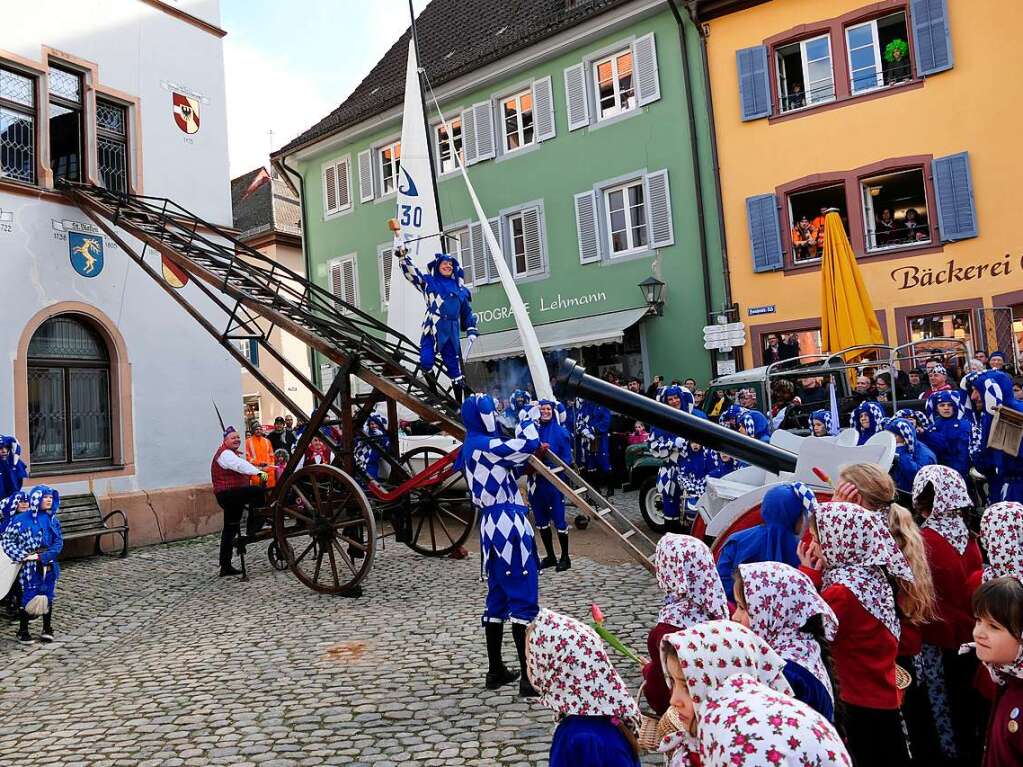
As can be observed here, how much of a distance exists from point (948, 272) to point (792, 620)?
13.2 meters

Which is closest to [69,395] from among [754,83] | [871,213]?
[754,83]

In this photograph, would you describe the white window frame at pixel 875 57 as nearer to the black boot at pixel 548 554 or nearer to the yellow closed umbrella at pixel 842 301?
the yellow closed umbrella at pixel 842 301

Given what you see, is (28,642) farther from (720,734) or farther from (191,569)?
(720,734)

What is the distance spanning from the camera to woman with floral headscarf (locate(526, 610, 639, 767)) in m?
2.38

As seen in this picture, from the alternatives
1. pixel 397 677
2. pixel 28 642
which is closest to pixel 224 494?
pixel 28 642

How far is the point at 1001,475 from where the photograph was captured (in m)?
7.82

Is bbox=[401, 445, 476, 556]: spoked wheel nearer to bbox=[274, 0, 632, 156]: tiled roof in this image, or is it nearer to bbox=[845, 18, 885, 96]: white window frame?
bbox=[845, 18, 885, 96]: white window frame

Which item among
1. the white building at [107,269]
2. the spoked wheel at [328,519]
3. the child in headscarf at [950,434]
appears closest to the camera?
the spoked wheel at [328,519]

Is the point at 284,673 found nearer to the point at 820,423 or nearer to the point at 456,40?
the point at 820,423

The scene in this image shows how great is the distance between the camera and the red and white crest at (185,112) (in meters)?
13.7

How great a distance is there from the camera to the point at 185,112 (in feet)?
45.5

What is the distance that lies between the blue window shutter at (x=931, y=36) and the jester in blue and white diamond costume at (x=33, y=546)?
14.8m

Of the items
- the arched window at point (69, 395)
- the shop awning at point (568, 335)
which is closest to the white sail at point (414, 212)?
the shop awning at point (568, 335)

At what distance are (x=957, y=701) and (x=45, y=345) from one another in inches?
475
